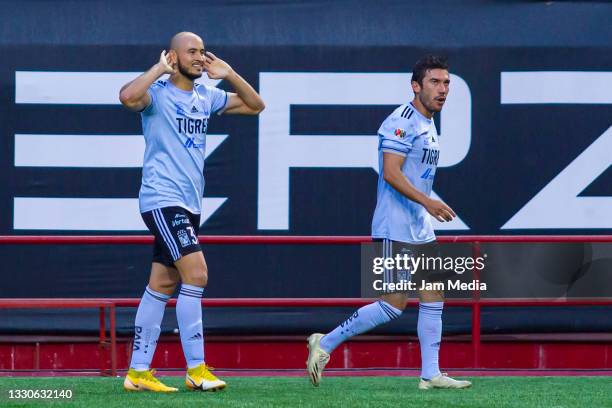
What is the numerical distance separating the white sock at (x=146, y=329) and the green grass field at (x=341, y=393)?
0.20 meters

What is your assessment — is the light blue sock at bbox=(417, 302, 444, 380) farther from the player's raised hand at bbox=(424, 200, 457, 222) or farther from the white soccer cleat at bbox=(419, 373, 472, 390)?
the player's raised hand at bbox=(424, 200, 457, 222)

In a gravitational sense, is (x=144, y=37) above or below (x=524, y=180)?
above

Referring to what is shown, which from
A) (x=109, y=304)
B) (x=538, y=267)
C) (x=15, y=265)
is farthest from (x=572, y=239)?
(x=15, y=265)

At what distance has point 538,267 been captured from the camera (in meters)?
9.97

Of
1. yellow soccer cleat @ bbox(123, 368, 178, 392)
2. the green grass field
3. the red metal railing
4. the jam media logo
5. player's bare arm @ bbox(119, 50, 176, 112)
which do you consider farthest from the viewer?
the jam media logo

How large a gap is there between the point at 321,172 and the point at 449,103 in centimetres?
110

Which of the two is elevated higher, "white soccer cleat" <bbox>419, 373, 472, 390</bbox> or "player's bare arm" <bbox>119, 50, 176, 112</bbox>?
"player's bare arm" <bbox>119, 50, 176, 112</bbox>

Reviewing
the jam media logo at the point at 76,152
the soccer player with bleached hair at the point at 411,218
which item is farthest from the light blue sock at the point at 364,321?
the jam media logo at the point at 76,152

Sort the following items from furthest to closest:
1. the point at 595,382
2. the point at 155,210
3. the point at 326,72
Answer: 1. the point at 326,72
2. the point at 595,382
3. the point at 155,210

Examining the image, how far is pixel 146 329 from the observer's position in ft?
23.9

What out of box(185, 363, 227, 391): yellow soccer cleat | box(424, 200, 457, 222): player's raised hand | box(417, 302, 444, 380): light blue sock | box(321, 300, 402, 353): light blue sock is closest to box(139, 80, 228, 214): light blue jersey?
box(185, 363, 227, 391): yellow soccer cleat

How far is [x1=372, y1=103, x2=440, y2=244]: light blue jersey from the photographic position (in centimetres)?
757

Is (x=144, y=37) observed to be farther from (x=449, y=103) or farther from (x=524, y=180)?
(x=524, y=180)

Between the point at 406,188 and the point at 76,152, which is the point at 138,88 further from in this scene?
the point at 76,152
